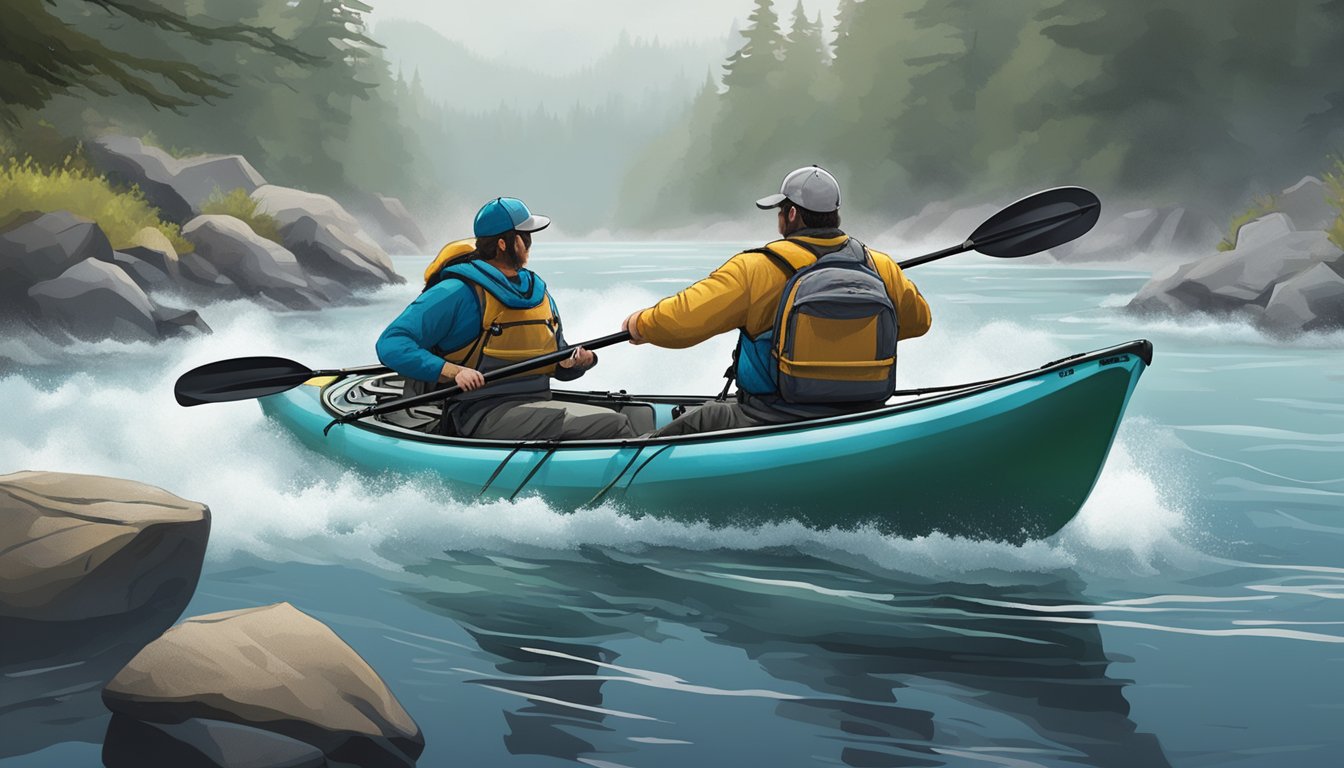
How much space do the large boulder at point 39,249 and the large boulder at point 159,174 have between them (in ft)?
27.6

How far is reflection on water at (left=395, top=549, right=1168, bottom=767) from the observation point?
3.57 metres

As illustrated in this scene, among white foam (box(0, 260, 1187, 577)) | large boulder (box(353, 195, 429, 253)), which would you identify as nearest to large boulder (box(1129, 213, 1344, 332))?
white foam (box(0, 260, 1187, 577))

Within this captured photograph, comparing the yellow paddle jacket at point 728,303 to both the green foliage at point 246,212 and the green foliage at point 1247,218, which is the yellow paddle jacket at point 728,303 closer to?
the green foliage at point 1247,218

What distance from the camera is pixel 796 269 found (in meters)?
5.08

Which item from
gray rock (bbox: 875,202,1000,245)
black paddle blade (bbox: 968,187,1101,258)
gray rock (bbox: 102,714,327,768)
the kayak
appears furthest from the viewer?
gray rock (bbox: 875,202,1000,245)

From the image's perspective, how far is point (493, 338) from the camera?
581 centimetres

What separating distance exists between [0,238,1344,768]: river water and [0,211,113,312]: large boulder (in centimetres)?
568

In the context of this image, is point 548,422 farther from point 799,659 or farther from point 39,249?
point 39,249

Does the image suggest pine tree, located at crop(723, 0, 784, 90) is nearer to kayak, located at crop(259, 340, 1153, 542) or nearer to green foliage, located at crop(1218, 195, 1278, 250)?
green foliage, located at crop(1218, 195, 1278, 250)

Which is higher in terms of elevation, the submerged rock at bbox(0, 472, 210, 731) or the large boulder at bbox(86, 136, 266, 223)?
the large boulder at bbox(86, 136, 266, 223)

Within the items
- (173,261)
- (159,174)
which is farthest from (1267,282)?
(159,174)

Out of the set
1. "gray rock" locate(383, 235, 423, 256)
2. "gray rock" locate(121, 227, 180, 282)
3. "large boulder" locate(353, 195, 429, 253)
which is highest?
"large boulder" locate(353, 195, 429, 253)

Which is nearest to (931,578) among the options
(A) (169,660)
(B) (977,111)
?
(A) (169,660)

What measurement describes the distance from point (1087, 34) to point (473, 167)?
10070cm
